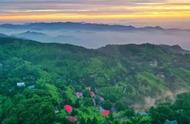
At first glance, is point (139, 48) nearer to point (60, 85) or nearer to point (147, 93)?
point (147, 93)

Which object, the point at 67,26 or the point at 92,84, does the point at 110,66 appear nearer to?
the point at 92,84

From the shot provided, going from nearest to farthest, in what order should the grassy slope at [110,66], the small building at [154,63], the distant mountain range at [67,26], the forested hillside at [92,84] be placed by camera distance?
1. the forested hillside at [92,84]
2. the grassy slope at [110,66]
3. the small building at [154,63]
4. the distant mountain range at [67,26]

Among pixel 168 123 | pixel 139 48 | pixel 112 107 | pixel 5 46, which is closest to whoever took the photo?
pixel 168 123

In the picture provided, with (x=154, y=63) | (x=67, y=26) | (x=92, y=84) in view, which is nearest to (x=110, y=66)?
(x=154, y=63)

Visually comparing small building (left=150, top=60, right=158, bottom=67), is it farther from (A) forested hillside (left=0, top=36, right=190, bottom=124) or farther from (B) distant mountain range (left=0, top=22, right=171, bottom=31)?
(B) distant mountain range (left=0, top=22, right=171, bottom=31)

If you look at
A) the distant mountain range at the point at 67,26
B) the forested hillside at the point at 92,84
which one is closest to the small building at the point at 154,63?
the forested hillside at the point at 92,84

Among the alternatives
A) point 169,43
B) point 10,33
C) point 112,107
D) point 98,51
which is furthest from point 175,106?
point 10,33

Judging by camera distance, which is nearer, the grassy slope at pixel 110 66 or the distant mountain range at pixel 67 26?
the grassy slope at pixel 110 66

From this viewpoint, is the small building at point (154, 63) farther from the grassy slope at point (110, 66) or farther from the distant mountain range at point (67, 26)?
the distant mountain range at point (67, 26)
